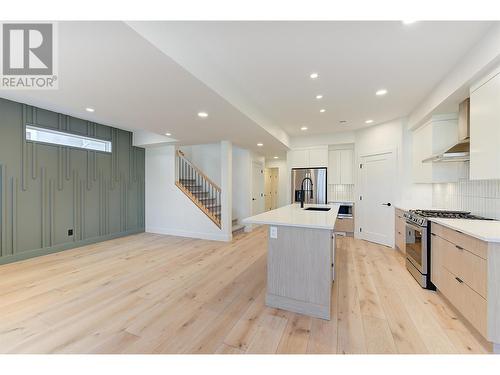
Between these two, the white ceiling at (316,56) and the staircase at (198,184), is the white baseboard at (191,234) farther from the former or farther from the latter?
the white ceiling at (316,56)

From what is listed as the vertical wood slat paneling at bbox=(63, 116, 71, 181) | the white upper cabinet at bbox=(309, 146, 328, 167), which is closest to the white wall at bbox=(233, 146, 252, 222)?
the white upper cabinet at bbox=(309, 146, 328, 167)

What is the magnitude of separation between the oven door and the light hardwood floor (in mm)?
259

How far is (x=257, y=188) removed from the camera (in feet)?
24.0

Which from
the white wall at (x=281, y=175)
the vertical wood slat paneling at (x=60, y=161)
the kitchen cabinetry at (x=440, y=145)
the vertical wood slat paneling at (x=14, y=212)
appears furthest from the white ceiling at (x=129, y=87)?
the white wall at (x=281, y=175)

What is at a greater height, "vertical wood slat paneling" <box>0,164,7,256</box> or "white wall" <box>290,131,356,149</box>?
"white wall" <box>290,131,356,149</box>


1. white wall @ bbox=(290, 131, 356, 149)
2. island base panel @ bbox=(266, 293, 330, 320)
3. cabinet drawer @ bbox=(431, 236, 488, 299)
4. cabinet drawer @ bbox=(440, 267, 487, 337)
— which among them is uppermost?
white wall @ bbox=(290, 131, 356, 149)

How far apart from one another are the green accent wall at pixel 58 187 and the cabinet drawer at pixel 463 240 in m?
6.20

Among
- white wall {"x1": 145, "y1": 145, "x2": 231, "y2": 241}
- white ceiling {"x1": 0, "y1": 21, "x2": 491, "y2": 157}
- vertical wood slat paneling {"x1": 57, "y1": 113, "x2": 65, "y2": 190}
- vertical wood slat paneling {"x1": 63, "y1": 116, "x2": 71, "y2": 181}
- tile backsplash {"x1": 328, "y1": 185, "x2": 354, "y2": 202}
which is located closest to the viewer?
white ceiling {"x1": 0, "y1": 21, "x2": 491, "y2": 157}

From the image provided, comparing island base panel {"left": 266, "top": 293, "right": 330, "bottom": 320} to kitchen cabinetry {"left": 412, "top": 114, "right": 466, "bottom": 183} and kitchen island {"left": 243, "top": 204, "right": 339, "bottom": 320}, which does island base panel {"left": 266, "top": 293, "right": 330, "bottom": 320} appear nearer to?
kitchen island {"left": 243, "top": 204, "right": 339, "bottom": 320}

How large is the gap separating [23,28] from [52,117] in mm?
3145

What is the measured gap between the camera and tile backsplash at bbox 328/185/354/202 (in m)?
5.95

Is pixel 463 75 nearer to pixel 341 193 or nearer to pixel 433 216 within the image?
pixel 433 216

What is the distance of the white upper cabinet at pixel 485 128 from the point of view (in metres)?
2.05

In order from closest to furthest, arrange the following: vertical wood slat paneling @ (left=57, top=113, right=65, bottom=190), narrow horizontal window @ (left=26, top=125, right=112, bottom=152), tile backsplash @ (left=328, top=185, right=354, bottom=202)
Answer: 1. narrow horizontal window @ (left=26, top=125, right=112, bottom=152)
2. vertical wood slat paneling @ (left=57, top=113, right=65, bottom=190)
3. tile backsplash @ (left=328, top=185, right=354, bottom=202)
